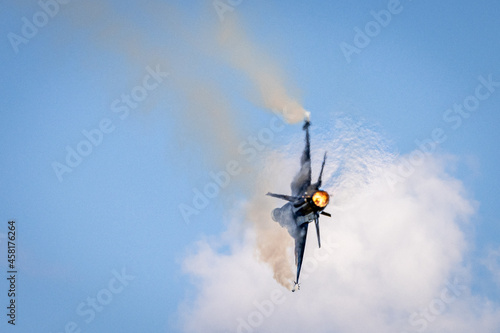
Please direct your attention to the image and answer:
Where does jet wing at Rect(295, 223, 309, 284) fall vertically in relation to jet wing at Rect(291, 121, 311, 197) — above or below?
below

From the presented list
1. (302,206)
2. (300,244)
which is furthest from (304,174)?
(300,244)

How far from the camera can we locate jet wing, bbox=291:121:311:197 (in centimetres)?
4075

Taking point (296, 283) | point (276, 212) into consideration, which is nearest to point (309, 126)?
point (276, 212)

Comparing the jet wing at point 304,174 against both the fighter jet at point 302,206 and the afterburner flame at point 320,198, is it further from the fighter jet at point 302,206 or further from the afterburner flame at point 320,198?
the afterburner flame at point 320,198

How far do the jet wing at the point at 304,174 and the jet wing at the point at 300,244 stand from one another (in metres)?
4.81

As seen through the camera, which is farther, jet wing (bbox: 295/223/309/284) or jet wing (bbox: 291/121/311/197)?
jet wing (bbox: 295/223/309/284)

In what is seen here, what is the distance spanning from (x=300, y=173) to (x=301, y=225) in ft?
20.8

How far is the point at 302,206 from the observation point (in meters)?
39.4

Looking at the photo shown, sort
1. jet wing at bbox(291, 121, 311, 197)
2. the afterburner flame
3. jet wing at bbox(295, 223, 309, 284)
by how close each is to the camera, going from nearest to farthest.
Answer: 1. the afterburner flame
2. jet wing at bbox(291, 121, 311, 197)
3. jet wing at bbox(295, 223, 309, 284)

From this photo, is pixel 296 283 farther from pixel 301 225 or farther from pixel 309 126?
pixel 309 126

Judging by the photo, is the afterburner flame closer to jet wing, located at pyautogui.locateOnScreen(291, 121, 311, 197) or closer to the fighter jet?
the fighter jet

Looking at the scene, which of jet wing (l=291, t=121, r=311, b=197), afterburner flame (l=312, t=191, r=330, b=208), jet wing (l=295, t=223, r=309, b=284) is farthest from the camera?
jet wing (l=295, t=223, r=309, b=284)

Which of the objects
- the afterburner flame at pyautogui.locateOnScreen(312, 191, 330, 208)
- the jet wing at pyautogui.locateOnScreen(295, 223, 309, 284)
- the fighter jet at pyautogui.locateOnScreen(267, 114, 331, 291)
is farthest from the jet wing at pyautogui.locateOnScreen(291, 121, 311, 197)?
the jet wing at pyautogui.locateOnScreen(295, 223, 309, 284)

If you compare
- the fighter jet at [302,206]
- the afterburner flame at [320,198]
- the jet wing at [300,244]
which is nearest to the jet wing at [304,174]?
the fighter jet at [302,206]
